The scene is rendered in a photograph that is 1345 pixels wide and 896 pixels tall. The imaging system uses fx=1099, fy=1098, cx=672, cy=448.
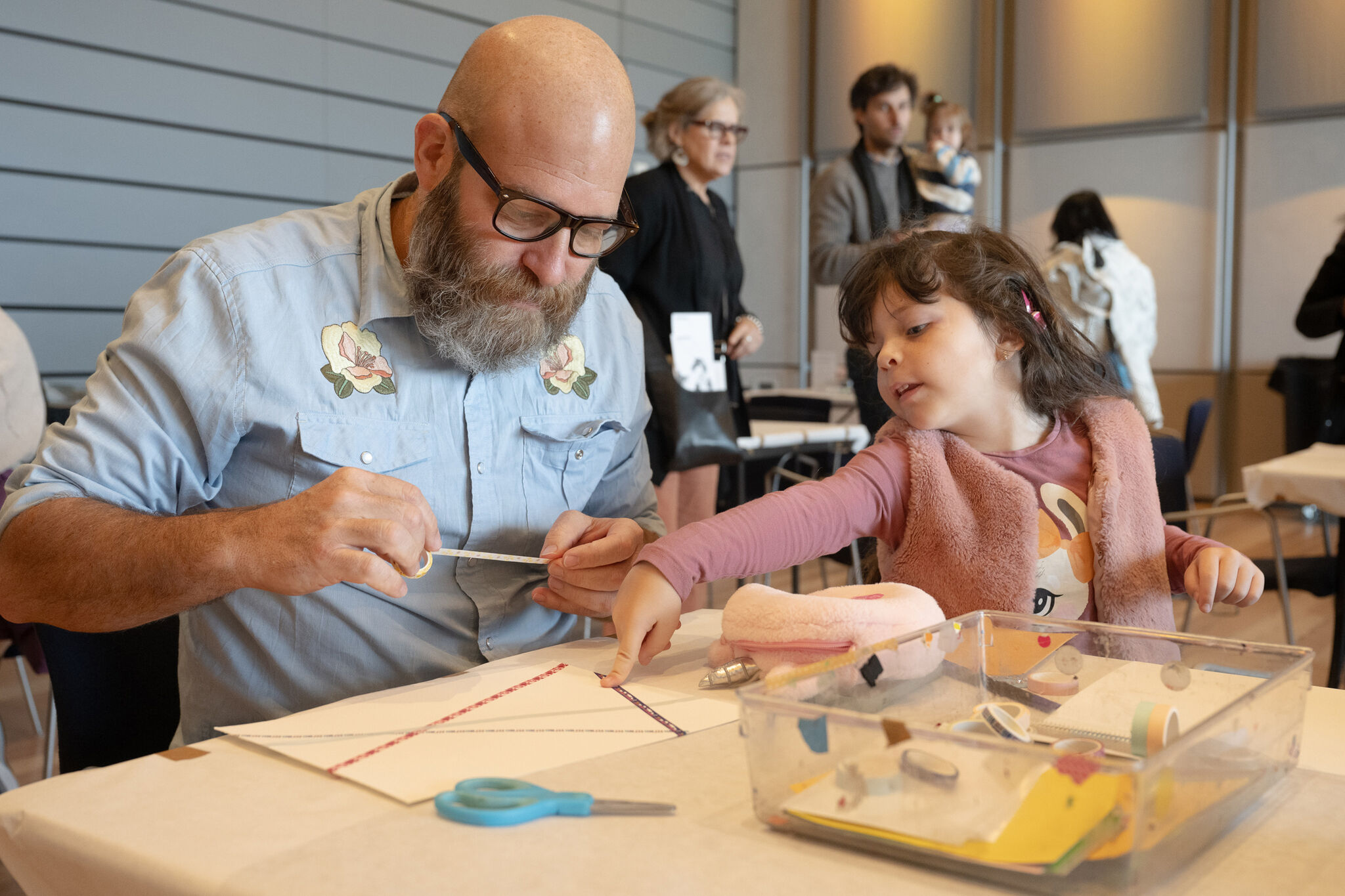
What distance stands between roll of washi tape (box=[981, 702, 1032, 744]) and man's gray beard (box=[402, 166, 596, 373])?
714 mm

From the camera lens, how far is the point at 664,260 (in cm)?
303

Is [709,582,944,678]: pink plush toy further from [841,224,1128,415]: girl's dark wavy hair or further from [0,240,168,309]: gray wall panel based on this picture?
[0,240,168,309]: gray wall panel

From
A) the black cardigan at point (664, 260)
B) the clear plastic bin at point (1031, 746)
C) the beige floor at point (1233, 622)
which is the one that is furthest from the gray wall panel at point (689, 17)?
the clear plastic bin at point (1031, 746)

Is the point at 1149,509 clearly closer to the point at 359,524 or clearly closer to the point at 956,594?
the point at 956,594

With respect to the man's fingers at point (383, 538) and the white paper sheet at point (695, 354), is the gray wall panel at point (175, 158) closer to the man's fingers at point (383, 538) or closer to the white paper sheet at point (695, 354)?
the white paper sheet at point (695, 354)

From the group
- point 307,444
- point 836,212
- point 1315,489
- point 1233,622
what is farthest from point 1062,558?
point 1233,622

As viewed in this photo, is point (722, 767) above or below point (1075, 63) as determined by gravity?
below

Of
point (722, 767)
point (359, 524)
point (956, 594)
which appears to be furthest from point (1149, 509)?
point (359, 524)

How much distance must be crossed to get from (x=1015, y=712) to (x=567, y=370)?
2.59 feet

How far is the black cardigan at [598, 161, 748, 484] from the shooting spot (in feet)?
9.80

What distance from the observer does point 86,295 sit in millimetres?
4516

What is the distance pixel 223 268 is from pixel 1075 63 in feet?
22.5

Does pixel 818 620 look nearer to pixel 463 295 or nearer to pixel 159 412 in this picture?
pixel 463 295

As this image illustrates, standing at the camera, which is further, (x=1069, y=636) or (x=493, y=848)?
(x=1069, y=636)
